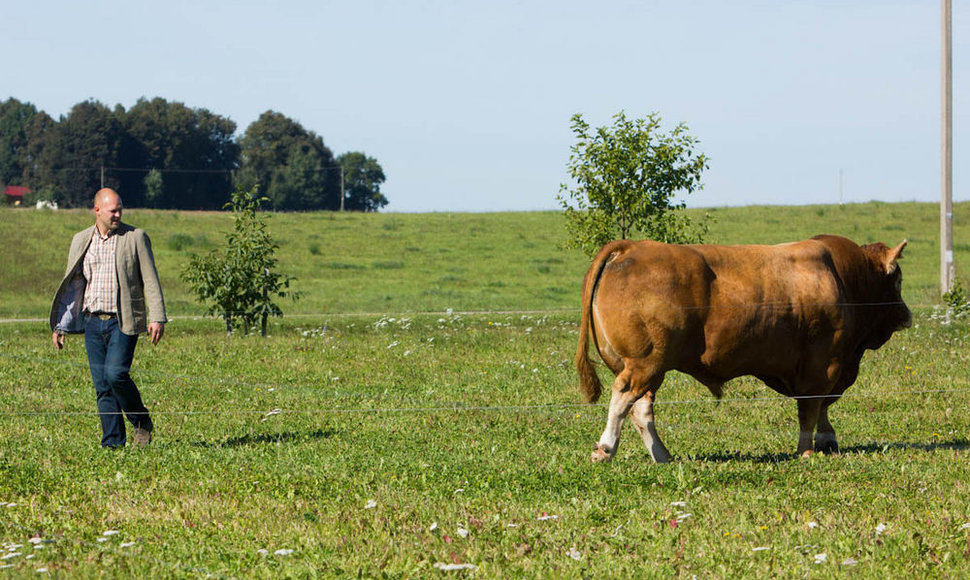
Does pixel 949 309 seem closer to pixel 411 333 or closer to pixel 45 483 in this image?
pixel 411 333

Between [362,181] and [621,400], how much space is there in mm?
103336

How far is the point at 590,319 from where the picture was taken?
9.29 metres

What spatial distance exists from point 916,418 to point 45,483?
830cm

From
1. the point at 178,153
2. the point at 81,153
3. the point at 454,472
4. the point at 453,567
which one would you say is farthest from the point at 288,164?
the point at 453,567

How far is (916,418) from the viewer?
11.4 metres

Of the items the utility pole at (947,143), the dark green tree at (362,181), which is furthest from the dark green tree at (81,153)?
the utility pole at (947,143)

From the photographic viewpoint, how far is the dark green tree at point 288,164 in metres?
95.1

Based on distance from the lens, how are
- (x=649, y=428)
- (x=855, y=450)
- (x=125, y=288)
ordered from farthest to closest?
(x=855, y=450) → (x=125, y=288) → (x=649, y=428)

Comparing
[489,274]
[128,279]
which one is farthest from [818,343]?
[489,274]

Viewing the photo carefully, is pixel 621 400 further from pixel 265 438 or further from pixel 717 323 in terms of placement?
pixel 265 438

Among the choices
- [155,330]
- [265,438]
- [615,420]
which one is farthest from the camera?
[265,438]

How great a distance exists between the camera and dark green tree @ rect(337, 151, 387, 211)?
354ft

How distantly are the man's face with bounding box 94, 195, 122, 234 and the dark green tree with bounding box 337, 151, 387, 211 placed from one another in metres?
97.1

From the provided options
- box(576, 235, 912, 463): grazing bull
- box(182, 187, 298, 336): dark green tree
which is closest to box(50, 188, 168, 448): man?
box(576, 235, 912, 463): grazing bull
